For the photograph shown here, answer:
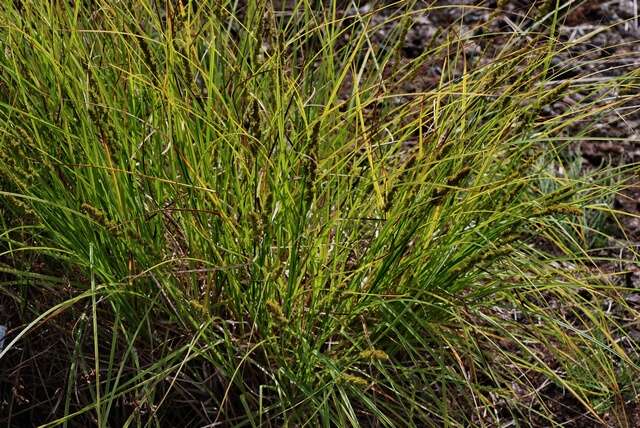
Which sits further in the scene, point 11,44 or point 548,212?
point 11,44

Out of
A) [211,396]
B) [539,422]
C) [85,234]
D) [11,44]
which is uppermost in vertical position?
[11,44]

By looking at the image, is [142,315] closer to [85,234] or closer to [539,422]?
[85,234]

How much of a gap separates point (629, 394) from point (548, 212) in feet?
3.05

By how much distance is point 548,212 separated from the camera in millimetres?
1996

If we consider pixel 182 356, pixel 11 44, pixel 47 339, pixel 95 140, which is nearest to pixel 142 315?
pixel 182 356

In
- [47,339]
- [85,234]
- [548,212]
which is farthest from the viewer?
[47,339]

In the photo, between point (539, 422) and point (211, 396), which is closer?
point (211, 396)

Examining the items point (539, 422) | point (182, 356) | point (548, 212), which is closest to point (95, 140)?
point (182, 356)

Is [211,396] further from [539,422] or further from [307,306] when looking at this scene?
[539,422]

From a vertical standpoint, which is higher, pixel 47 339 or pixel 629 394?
pixel 47 339

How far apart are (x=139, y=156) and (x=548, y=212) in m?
1.02

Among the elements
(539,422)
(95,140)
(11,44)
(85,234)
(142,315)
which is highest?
(11,44)

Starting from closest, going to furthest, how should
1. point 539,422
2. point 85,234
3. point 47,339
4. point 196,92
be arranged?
point 196,92
point 85,234
point 47,339
point 539,422

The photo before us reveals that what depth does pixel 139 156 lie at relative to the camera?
240 centimetres
